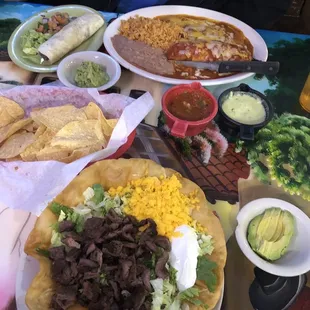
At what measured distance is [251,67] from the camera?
1.76 metres

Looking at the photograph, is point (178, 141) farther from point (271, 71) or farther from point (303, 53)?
point (303, 53)

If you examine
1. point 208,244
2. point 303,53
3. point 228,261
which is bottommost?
point 228,261

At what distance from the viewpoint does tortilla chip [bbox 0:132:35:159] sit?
143 centimetres

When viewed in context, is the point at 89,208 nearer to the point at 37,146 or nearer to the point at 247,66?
the point at 37,146

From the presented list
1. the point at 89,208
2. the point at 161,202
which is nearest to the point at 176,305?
the point at 161,202

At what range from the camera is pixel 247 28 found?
212 cm

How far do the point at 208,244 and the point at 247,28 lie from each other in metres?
1.33

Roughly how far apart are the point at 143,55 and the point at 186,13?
1.46 feet

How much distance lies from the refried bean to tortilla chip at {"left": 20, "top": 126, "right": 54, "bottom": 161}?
2.02ft

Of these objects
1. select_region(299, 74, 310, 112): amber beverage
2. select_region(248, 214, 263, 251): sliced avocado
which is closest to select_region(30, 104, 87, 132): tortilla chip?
select_region(248, 214, 263, 251): sliced avocado

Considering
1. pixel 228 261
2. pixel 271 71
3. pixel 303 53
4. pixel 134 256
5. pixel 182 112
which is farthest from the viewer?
pixel 303 53

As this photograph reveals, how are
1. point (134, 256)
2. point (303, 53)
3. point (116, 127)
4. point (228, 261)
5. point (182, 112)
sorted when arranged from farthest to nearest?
point (303, 53), point (182, 112), point (116, 127), point (228, 261), point (134, 256)

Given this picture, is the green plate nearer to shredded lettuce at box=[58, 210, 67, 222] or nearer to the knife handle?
the knife handle

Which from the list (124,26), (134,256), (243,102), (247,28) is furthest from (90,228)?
(247,28)
